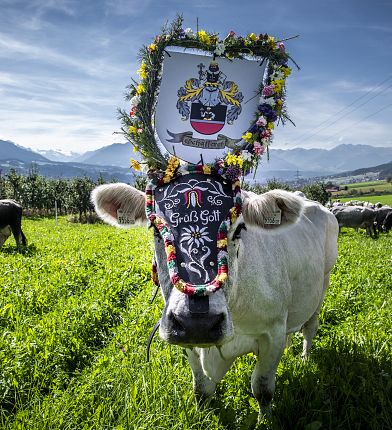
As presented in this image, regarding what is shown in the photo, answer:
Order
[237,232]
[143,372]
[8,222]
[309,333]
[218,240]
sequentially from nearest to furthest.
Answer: [218,240]
[237,232]
[143,372]
[309,333]
[8,222]

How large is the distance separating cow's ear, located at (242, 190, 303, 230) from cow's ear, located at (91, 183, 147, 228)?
102 cm

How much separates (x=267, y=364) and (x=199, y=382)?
734 millimetres

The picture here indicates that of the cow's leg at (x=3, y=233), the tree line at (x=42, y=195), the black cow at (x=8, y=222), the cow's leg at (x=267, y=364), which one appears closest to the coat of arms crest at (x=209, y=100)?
the cow's leg at (x=267, y=364)

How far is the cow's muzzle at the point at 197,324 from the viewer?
8.43 feet

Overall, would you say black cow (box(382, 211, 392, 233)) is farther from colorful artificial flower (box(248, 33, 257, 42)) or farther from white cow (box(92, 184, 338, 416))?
colorful artificial flower (box(248, 33, 257, 42))

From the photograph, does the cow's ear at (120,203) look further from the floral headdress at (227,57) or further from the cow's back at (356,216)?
the cow's back at (356,216)

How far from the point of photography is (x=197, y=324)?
2.56 metres

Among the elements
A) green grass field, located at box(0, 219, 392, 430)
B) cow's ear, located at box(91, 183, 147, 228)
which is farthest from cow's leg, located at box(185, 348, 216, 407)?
cow's ear, located at box(91, 183, 147, 228)

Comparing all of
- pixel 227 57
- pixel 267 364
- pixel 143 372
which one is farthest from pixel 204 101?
pixel 143 372

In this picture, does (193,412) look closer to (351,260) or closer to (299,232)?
(299,232)

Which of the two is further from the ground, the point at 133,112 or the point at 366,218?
the point at 133,112

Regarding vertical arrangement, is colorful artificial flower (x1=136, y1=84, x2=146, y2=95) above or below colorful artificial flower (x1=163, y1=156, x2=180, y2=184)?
above

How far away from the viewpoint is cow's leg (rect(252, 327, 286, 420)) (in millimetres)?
3719

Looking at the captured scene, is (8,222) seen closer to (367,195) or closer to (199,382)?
(199,382)
